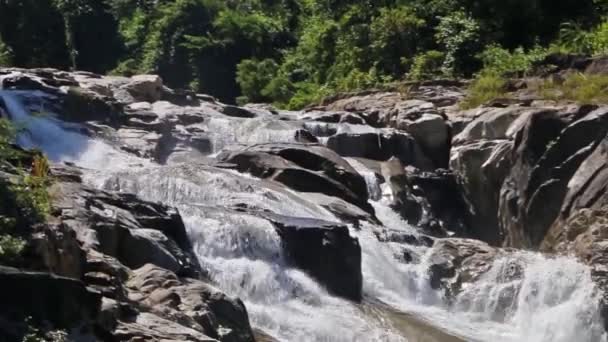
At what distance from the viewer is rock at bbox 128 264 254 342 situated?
10648mm

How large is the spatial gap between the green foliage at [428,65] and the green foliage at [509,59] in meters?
1.34

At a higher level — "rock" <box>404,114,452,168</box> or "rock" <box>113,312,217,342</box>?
"rock" <box>404,114,452,168</box>

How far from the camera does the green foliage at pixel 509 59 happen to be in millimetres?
26750

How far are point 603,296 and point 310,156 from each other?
6.72 meters

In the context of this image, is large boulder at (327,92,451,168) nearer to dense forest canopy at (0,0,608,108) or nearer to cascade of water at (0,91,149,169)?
dense forest canopy at (0,0,608,108)

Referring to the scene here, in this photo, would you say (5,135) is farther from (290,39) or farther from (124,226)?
(290,39)

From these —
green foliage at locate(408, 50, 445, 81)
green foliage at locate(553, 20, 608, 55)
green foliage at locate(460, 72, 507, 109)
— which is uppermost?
green foliage at locate(553, 20, 608, 55)

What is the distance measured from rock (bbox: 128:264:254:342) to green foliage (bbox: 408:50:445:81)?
64.2ft

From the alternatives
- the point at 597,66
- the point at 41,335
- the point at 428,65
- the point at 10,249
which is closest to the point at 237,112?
the point at 428,65

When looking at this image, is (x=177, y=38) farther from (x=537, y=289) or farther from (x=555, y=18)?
(x=537, y=289)

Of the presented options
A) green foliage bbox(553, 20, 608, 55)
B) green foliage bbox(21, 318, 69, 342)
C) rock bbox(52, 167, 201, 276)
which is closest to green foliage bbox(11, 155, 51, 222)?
rock bbox(52, 167, 201, 276)

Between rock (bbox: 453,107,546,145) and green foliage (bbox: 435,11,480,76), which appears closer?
rock (bbox: 453,107,546,145)

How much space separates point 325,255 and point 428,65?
16.9 m

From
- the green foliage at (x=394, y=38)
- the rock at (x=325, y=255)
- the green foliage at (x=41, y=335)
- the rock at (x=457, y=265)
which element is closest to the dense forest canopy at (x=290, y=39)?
the green foliage at (x=394, y=38)
